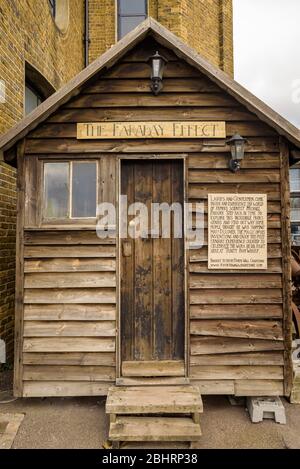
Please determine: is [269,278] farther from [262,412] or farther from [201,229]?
[262,412]

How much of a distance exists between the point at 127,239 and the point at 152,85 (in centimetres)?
195

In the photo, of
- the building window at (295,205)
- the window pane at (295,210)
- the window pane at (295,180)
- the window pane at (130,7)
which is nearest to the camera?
the window pane at (130,7)

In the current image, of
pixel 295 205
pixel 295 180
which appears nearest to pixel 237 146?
pixel 295 205

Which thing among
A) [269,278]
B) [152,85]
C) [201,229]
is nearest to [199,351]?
[269,278]

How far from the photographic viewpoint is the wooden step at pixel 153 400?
3.43 meters

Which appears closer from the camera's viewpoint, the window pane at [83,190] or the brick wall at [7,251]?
the window pane at [83,190]

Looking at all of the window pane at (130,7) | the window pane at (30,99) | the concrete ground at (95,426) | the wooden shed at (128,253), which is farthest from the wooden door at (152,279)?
the window pane at (130,7)

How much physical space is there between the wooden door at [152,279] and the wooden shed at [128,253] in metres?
0.06

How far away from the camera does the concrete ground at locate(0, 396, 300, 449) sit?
3338 mm

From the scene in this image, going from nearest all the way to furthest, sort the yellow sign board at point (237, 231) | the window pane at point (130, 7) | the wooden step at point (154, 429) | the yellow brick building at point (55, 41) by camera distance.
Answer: the wooden step at point (154, 429) < the yellow sign board at point (237, 231) < the yellow brick building at point (55, 41) < the window pane at point (130, 7)

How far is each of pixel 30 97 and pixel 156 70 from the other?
12.9 feet

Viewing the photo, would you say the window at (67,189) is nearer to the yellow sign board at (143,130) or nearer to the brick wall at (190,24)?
the yellow sign board at (143,130)

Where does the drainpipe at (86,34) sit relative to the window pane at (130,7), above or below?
below

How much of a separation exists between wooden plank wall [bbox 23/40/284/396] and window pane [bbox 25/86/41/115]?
302cm
